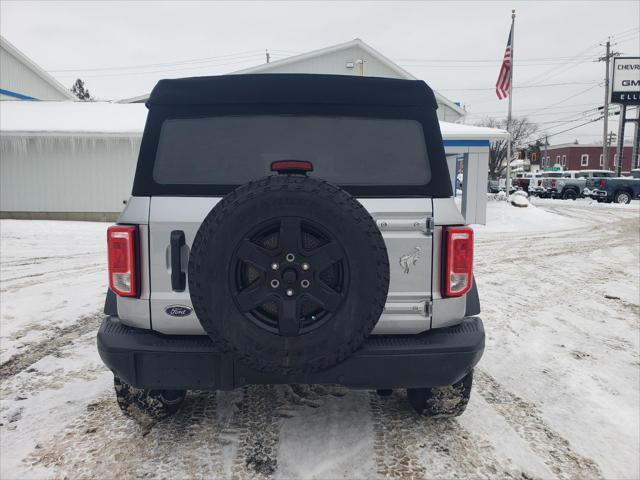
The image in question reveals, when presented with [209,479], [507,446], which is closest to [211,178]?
[209,479]

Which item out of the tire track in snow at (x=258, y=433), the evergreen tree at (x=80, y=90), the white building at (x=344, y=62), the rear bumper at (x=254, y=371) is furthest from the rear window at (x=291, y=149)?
the evergreen tree at (x=80, y=90)

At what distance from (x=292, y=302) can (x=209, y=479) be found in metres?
1.08

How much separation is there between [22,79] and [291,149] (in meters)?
29.2

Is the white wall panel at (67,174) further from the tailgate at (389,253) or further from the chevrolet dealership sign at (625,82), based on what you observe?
the chevrolet dealership sign at (625,82)

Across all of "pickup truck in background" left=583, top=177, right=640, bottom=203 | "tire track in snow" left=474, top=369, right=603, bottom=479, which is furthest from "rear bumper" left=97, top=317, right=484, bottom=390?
"pickup truck in background" left=583, top=177, right=640, bottom=203

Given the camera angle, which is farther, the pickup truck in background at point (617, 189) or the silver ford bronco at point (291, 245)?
the pickup truck in background at point (617, 189)

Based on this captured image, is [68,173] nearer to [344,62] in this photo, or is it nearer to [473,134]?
[344,62]

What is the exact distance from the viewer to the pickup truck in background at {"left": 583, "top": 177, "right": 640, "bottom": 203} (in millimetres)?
29203

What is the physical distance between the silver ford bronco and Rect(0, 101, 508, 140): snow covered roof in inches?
601

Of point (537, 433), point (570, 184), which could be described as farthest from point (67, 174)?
point (570, 184)

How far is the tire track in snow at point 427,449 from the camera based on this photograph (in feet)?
8.48

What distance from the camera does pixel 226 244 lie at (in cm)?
222

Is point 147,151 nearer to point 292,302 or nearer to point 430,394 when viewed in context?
point 292,302

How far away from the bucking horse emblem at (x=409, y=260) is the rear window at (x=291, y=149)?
1.25ft
